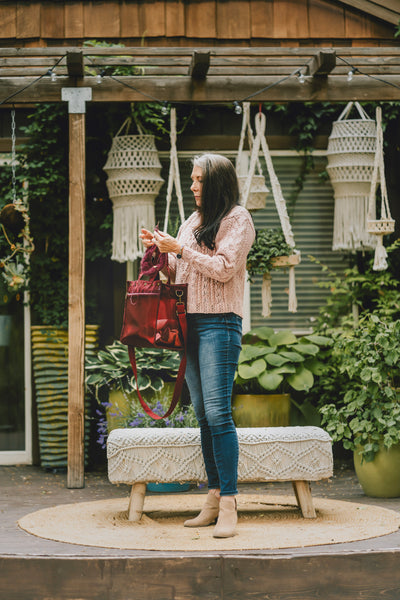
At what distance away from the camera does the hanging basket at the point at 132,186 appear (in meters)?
6.01

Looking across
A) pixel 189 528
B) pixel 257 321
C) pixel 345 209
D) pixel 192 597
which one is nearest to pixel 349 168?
pixel 345 209

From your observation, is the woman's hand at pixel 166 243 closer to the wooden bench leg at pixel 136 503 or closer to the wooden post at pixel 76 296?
the wooden bench leg at pixel 136 503

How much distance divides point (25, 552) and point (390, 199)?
14.2 ft

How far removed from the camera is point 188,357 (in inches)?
151

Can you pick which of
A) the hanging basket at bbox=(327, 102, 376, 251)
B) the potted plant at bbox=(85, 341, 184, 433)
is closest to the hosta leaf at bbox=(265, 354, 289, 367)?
the potted plant at bbox=(85, 341, 184, 433)

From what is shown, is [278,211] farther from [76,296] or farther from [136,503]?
[136,503]

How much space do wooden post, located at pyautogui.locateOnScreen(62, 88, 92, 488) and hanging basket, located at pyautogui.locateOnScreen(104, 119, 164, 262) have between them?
69 cm

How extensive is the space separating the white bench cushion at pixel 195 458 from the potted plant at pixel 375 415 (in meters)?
0.76

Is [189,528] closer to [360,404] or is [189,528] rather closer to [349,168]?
[360,404]

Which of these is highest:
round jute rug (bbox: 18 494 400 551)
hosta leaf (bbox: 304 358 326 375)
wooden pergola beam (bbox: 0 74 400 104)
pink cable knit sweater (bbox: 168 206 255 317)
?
wooden pergola beam (bbox: 0 74 400 104)

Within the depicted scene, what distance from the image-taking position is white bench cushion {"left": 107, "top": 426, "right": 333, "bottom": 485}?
4047mm

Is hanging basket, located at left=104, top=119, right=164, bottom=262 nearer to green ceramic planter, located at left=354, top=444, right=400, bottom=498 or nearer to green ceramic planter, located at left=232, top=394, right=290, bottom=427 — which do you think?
green ceramic planter, located at left=232, top=394, right=290, bottom=427

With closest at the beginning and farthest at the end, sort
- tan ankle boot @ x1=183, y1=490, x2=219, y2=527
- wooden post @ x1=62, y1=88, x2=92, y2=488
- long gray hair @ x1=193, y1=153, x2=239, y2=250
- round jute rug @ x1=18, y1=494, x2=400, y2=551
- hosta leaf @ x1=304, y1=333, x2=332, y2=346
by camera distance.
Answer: round jute rug @ x1=18, y1=494, x2=400, y2=551, long gray hair @ x1=193, y1=153, x2=239, y2=250, tan ankle boot @ x1=183, y1=490, x2=219, y2=527, wooden post @ x1=62, y1=88, x2=92, y2=488, hosta leaf @ x1=304, y1=333, x2=332, y2=346

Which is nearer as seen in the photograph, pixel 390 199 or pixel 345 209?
pixel 345 209
